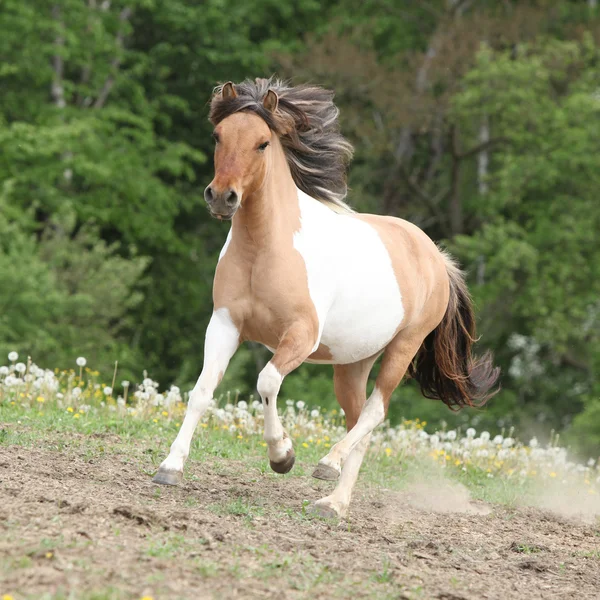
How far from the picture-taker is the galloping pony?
605cm

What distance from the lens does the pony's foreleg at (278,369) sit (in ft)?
19.7

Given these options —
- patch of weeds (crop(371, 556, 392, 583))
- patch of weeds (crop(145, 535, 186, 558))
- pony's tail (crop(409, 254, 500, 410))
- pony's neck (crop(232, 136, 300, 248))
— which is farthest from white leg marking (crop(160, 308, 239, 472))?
pony's tail (crop(409, 254, 500, 410))

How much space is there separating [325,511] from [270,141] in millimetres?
2116

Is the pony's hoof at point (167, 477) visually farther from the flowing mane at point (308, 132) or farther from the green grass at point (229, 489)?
the flowing mane at point (308, 132)

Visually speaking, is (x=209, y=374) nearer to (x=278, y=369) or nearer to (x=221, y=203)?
(x=278, y=369)

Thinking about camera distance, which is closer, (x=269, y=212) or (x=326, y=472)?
(x=269, y=212)

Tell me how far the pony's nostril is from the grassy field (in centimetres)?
158

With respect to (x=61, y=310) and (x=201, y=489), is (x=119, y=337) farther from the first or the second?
(x=201, y=489)

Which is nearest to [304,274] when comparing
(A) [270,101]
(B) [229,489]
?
(A) [270,101]

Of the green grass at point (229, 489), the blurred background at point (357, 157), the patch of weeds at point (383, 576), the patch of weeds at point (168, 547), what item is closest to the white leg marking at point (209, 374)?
the green grass at point (229, 489)

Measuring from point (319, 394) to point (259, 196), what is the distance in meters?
19.3

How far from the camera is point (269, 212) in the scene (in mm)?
6195

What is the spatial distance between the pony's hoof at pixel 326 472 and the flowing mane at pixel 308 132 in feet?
5.45

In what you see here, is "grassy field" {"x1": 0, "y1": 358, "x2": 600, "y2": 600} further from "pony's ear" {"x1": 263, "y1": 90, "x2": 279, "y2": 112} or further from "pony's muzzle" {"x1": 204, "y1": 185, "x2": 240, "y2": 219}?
"pony's ear" {"x1": 263, "y1": 90, "x2": 279, "y2": 112}
